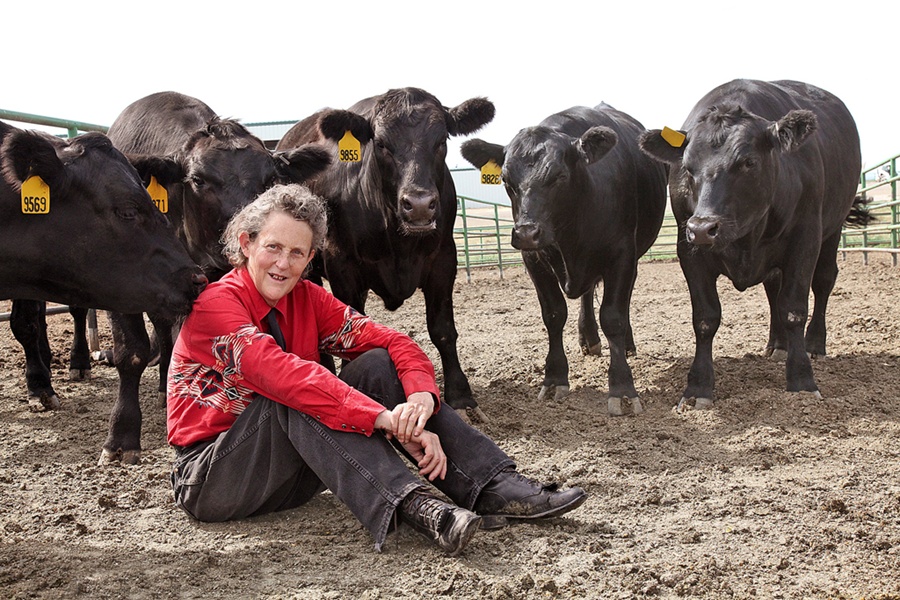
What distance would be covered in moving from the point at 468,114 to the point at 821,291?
3.07 metres

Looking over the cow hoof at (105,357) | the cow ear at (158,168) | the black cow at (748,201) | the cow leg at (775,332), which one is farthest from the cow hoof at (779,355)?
the cow hoof at (105,357)

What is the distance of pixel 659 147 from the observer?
5.55m

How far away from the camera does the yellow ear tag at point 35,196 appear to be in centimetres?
362

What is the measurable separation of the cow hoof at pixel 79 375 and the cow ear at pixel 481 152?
3.34 metres

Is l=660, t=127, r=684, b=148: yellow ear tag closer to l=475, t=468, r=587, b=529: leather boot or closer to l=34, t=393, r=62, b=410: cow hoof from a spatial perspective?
l=475, t=468, r=587, b=529: leather boot

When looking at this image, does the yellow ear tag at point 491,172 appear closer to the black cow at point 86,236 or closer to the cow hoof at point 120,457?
the black cow at point 86,236

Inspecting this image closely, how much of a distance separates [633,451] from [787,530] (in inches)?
45.8

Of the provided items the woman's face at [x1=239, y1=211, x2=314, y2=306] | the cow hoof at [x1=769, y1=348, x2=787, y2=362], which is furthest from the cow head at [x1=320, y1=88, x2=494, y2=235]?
the cow hoof at [x1=769, y1=348, x2=787, y2=362]

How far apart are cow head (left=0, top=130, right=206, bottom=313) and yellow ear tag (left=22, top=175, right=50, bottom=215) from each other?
0.08 feet

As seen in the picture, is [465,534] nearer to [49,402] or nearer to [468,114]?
[468,114]

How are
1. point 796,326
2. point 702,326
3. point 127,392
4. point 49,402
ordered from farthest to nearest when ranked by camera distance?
point 49,402
point 702,326
point 796,326
point 127,392

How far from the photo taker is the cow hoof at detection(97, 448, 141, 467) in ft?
14.3

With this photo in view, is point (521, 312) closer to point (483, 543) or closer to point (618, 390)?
point (618, 390)

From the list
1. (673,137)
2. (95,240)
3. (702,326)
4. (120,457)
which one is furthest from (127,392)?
(673,137)
